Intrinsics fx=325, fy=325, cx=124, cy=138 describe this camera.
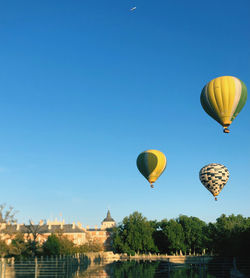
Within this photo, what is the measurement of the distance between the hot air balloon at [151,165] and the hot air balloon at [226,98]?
968 centimetres

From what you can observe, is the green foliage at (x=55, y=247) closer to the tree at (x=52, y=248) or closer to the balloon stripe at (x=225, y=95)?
the tree at (x=52, y=248)

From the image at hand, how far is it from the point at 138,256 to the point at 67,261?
58529 millimetres

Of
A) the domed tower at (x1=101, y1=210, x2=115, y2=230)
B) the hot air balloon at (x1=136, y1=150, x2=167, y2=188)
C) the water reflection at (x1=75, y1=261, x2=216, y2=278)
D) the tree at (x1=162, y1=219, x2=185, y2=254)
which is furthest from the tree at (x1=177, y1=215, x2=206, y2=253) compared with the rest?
the domed tower at (x1=101, y1=210, x2=115, y2=230)

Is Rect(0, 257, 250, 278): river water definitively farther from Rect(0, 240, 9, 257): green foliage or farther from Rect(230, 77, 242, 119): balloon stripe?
Rect(230, 77, 242, 119): balloon stripe

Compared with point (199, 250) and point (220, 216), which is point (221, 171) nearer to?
point (220, 216)

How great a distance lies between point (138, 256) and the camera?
262 ft

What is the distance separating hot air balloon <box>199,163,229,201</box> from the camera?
32438mm

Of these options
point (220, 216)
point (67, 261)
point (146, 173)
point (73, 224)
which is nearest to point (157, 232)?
point (220, 216)

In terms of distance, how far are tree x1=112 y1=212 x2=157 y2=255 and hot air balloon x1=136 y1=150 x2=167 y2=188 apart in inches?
2088

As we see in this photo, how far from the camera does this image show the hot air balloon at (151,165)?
3388cm

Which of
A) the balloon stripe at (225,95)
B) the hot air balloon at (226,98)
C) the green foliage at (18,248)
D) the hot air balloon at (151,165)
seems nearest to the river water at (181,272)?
the green foliage at (18,248)

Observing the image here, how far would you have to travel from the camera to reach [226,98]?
25484 millimetres

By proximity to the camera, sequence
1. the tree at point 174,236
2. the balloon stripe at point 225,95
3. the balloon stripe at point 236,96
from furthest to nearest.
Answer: the tree at point 174,236
the balloon stripe at point 236,96
the balloon stripe at point 225,95

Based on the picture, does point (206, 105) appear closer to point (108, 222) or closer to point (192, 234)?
point (192, 234)
